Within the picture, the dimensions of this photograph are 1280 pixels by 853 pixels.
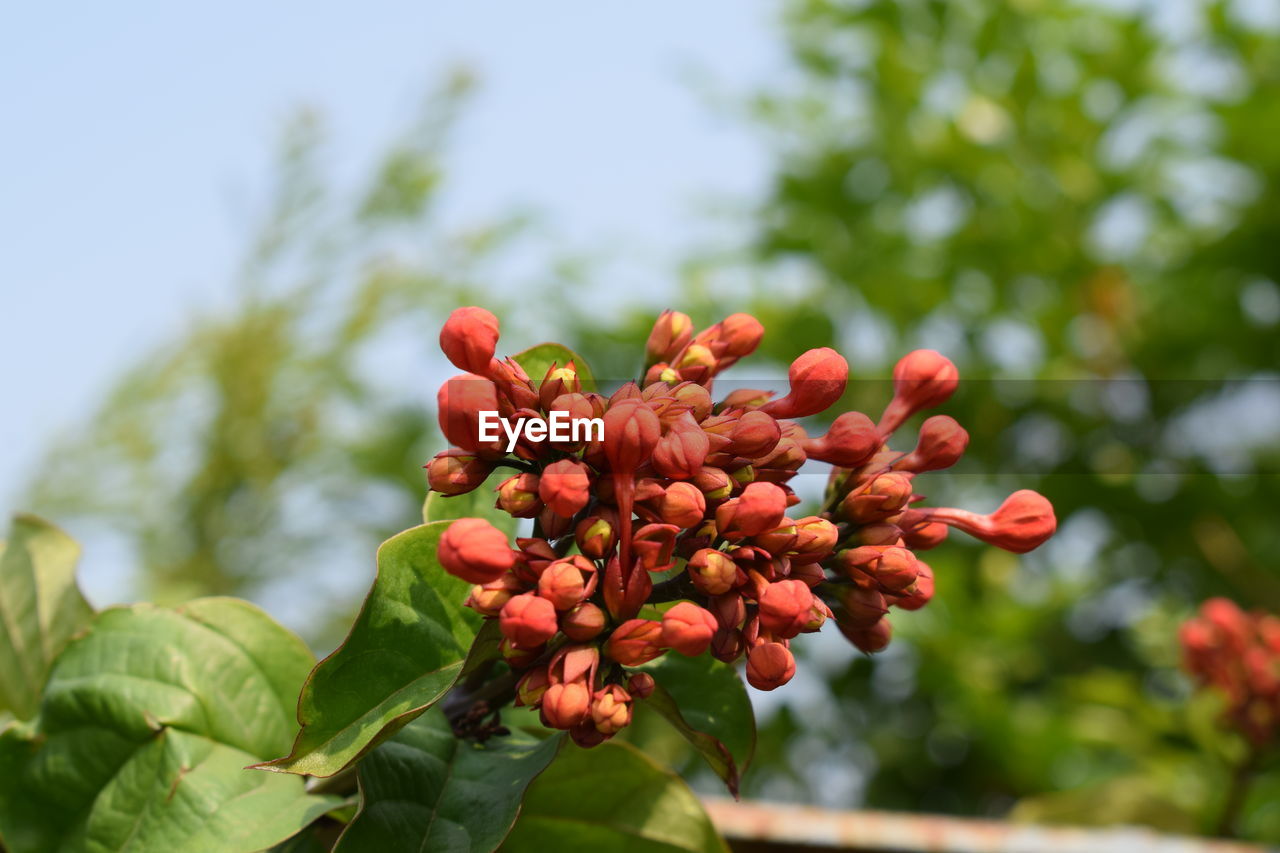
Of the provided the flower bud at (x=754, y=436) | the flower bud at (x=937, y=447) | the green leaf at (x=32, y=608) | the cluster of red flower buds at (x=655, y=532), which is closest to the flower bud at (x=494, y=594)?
the cluster of red flower buds at (x=655, y=532)

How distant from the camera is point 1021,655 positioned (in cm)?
183

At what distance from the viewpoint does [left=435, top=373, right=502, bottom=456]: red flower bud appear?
436 mm

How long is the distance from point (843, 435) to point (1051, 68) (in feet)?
6.96

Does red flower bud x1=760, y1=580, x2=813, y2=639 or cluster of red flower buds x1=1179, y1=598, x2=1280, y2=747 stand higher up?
red flower bud x1=760, y1=580, x2=813, y2=639

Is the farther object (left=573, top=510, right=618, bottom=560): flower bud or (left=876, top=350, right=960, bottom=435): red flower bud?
(left=876, top=350, right=960, bottom=435): red flower bud

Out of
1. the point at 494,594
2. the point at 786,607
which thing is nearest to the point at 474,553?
the point at 494,594

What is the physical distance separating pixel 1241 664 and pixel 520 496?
3.78ft

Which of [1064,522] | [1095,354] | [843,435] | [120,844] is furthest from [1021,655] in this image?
[120,844]

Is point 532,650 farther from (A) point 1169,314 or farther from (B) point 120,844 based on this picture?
(A) point 1169,314

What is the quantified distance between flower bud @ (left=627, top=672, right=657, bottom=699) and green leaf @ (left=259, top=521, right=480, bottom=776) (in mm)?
69

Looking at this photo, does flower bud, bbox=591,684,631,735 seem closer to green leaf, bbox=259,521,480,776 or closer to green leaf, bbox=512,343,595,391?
green leaf, bbox=259,521,480,776

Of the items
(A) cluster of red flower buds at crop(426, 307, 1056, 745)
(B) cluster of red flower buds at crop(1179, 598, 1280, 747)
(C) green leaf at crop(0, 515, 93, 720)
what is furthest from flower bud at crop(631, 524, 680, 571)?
(B) cluster of red flower buds at crop(1179, 598, 1280, 747)

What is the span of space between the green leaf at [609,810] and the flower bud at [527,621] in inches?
6.7

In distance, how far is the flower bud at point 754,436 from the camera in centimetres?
44
